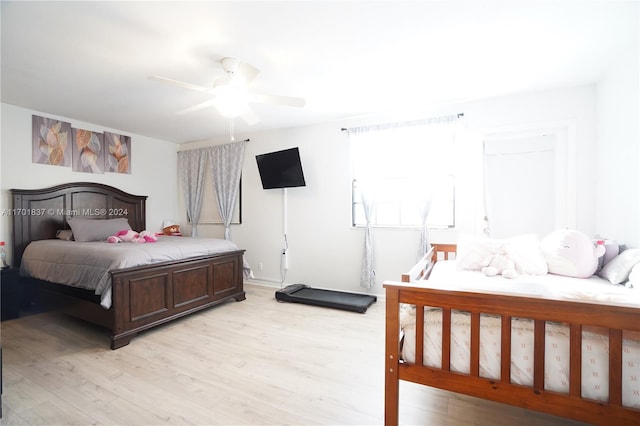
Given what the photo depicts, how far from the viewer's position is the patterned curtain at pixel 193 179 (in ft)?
16.3

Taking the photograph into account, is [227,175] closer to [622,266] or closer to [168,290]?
[168,290]

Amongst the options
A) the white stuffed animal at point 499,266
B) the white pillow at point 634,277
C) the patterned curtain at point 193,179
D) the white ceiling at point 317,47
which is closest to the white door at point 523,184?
the white ceiling at point 317,47

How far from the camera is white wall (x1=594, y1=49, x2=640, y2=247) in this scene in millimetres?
2145

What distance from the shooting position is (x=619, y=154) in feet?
7.72

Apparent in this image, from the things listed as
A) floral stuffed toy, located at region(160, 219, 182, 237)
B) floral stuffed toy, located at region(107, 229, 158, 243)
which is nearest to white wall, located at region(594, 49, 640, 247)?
floral stuffed toy, located at region(107, 229, 158, 243)

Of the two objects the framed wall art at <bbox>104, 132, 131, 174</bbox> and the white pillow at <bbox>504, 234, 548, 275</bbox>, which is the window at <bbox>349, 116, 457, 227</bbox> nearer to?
the white pillow at <bbox>504, 234, 548, 275</bbox>

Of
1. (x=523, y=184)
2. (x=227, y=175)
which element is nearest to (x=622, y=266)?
(x=523, y=184)

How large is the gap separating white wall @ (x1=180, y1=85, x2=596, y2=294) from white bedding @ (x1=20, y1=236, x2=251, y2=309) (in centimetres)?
130

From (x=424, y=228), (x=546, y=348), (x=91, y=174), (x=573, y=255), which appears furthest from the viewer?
(x=91, y=174)

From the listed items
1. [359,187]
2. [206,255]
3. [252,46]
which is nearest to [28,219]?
[206,255]

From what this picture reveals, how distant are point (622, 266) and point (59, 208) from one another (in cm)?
578

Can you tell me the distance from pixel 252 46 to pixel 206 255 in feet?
7.35

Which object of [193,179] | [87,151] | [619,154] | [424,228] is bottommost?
[424,228]

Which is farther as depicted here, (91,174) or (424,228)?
(91,174)
